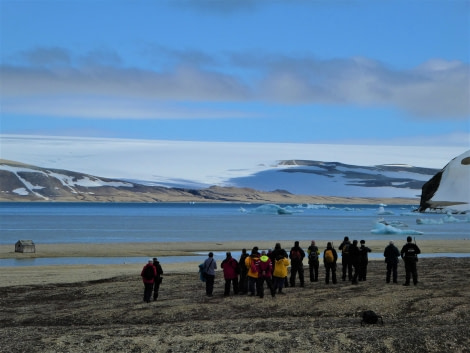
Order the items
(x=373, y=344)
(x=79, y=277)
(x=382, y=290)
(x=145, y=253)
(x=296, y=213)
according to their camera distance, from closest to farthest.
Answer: (x=373, y=344)
(x=382, y=290)
(x=79, y=277)
(x=145, y=253)
(x=296, y=213)

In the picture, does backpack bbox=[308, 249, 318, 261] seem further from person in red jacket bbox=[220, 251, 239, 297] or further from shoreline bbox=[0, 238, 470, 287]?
shoreline bbox=[0, 238, 470, 287]

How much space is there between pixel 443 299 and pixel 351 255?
563cm

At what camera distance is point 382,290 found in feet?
88.2

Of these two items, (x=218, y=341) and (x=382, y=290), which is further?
(x=382, y=290)

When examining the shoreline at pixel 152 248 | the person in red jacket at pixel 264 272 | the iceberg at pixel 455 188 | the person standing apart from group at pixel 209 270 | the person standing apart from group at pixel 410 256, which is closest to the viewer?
the person in red jacket at pixel 264 272

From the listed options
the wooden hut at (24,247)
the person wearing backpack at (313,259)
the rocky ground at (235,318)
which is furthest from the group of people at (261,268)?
the wooden hut at (24,247)

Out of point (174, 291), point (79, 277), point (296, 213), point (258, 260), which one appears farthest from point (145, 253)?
point (296, 213)

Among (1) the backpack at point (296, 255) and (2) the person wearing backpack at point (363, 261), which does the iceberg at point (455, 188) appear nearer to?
(2) the person wearing backpack at point (363, 261)

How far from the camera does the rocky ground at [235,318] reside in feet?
61.8

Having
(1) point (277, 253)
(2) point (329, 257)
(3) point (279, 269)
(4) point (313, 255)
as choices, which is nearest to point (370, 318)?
(3) point (279, 269)

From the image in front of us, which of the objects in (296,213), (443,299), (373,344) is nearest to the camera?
(373,344)

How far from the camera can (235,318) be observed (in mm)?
22703

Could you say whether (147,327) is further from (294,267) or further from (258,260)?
(294,267)

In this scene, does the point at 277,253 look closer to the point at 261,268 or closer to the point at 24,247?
the point at 261,268
